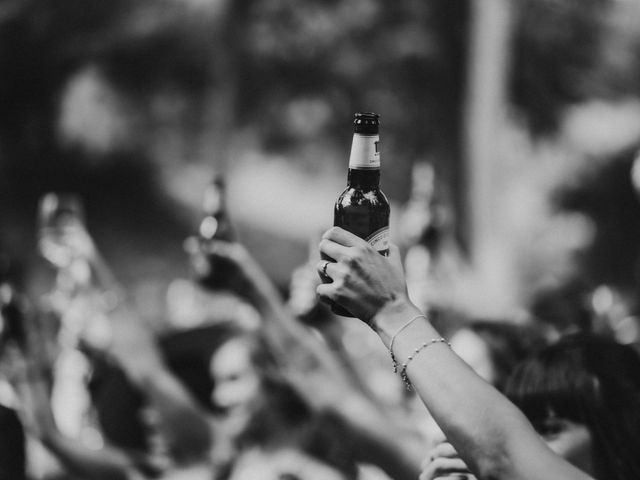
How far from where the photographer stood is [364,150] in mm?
1246

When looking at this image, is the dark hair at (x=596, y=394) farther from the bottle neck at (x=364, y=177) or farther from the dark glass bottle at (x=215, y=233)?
the dark glass bottle at (x=215, y=233)

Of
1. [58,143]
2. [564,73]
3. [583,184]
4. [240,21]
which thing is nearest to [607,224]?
[583,184]

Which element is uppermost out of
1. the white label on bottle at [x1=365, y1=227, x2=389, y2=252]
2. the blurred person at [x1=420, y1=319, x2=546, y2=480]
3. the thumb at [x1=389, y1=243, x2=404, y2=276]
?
the blurred person at [x1=420, y1=319, x2=546, y2=480]

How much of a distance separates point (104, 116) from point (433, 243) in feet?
9.59

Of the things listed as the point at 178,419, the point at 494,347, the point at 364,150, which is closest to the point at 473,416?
the point at 364,150

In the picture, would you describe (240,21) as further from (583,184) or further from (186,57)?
(583,184)

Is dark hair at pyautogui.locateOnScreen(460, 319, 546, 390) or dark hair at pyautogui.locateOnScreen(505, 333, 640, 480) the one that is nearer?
dark hair at pyautogui.locateOnScreen(505, 333, 640, 480)

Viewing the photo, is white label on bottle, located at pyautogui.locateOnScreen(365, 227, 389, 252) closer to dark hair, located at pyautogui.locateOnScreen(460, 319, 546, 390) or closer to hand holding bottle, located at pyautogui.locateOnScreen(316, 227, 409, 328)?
hand holding bottle, located at pyautogui.locateOnScreen(316, 227, 409, 328)

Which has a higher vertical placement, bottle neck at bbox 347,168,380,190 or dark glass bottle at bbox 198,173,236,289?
dark glass bottle at bbox 198,173,236,289

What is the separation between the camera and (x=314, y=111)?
185 inches

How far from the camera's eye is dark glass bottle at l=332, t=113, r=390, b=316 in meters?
1.23

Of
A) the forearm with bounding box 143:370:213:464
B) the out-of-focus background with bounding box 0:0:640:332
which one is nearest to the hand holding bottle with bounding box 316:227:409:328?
the forearm with bounding box 143:370:213:464

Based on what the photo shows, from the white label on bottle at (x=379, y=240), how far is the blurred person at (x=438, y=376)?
0.08 meters

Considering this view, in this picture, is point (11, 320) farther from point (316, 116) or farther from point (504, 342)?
point (316, 116)
